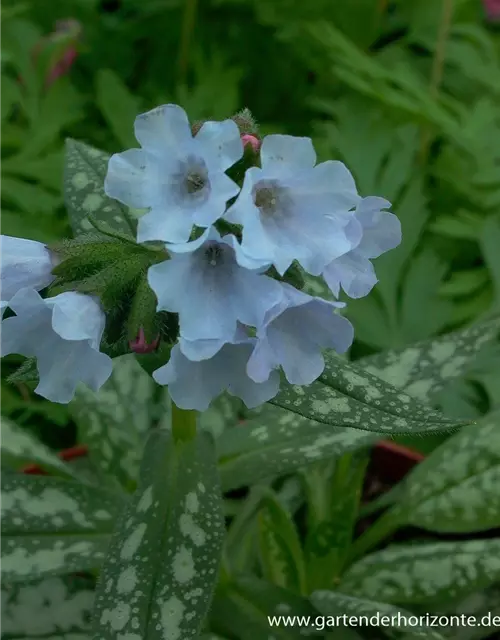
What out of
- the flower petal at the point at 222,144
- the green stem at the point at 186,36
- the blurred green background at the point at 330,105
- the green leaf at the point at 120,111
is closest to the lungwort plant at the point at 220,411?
the flower petal at the point at 222,144

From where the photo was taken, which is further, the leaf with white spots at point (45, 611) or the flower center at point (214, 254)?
the leaf with white spots at point (45, 611)

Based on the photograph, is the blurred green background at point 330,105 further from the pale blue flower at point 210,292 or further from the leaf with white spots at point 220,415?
the pale blue flower at point 210,292

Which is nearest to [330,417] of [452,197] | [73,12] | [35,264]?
[35,264]

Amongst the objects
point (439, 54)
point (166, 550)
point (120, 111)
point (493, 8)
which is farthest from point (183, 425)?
point (493, 8)

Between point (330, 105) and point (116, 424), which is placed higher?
point (330, 105)

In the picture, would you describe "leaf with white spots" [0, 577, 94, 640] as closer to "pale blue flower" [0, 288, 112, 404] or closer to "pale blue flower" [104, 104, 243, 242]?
"pale blue flower" [0, 288, 112, 404]

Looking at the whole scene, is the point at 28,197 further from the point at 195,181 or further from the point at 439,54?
the point at 439,54
